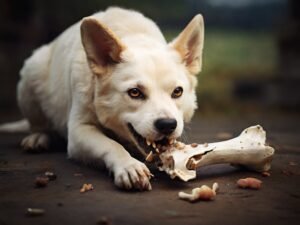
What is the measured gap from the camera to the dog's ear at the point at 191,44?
421 centimetres

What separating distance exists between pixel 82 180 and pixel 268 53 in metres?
9.32

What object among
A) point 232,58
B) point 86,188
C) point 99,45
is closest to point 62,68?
point 99,45

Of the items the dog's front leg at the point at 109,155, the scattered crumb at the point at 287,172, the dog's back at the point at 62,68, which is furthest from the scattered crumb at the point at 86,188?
the scattered crumb at the point at 287,172

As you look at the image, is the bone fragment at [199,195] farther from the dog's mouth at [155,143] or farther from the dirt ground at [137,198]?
the dog's mouth at [155,143]

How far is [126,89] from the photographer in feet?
12.6

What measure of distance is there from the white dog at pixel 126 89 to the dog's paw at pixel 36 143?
19mm

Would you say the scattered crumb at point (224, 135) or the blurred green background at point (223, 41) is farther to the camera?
the blurred green background at point (223, 41)

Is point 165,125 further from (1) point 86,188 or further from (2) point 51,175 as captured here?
(2) point 51,175

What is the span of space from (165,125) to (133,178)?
38cm

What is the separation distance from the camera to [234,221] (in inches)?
117

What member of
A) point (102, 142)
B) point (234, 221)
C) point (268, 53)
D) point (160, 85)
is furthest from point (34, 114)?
point (268, 53)

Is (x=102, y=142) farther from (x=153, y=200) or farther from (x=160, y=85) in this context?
(x=153, y=200)

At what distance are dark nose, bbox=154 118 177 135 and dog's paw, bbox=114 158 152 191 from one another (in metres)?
0.26

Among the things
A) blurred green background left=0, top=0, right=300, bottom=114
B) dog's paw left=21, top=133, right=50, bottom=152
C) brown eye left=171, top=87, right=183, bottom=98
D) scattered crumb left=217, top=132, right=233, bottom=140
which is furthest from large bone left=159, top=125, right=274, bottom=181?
blurred green background left=0, top=0, right=300, bottom=114
